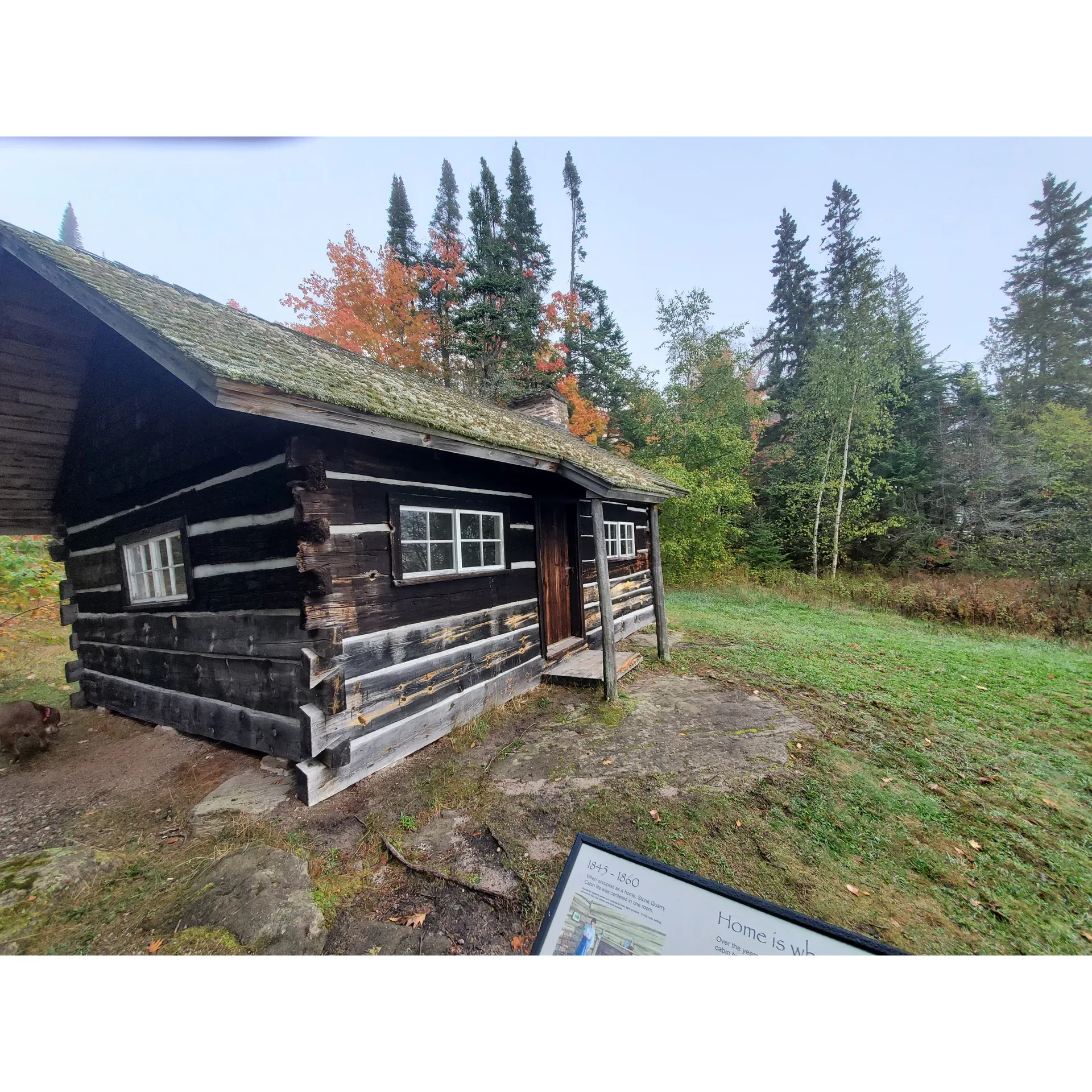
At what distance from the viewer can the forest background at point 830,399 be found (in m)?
14.0

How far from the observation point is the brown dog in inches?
182

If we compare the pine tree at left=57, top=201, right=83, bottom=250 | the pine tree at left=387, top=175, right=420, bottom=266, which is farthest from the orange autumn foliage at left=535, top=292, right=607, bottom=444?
the pine tree at left=57, top=201, right=83, bottom=250

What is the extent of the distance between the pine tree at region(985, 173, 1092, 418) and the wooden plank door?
20528 mm

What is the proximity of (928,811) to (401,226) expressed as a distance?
2735 cm

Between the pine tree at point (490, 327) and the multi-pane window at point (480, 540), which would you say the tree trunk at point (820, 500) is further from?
the multi-pane window at point (480, 540)

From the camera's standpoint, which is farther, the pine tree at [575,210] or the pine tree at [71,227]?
A: the pine tree at [71,227]

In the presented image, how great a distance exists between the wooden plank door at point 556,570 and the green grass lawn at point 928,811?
210cm

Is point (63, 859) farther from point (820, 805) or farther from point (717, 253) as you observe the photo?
point (717, 253)

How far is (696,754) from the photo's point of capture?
4.11 metres

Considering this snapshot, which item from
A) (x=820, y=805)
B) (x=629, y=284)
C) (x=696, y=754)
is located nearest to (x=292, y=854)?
(x=696, y=754)

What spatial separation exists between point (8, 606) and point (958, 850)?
659 inches

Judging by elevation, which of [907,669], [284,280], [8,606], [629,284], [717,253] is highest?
[629,284]

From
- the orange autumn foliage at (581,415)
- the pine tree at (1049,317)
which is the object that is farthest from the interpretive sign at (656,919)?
the pine tree at (1049,317)

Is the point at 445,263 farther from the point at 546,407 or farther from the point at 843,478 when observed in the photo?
the point at 843,478
